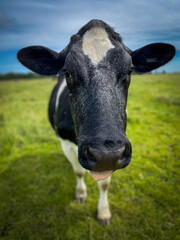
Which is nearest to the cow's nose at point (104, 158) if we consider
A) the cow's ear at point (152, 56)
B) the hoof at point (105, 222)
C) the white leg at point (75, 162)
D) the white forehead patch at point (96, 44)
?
the white forehead patch at point (96, 44)

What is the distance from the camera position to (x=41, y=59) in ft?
8.38

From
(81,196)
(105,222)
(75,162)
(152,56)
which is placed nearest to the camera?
(152,56)

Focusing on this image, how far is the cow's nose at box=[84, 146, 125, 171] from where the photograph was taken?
1375 millimetres

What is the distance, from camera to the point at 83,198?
351cm

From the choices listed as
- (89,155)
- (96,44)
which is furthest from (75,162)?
(96,44)

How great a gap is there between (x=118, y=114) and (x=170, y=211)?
9.07 feet

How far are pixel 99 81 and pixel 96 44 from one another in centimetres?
59

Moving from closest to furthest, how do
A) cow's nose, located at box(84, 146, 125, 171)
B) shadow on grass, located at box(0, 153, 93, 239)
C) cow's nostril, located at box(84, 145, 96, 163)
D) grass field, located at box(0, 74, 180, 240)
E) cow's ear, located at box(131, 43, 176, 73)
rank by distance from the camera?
cow's nose, located at box(84, 146, 125, 171) → cow's nostril, located at box(84, 145, 96, 163) → cow's ear, located at box(131, 43, 176, 73) → grass field, located at box(0, 74, 180, 240) → shadow on grass, located at box(0, 153, 93, 239)

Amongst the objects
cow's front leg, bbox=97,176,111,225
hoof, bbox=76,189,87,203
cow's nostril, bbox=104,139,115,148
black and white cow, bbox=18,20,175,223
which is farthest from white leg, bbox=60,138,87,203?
cow's nostril, bbox=104,139,115,148

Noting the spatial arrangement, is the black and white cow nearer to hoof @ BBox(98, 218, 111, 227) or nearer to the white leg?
the white leg

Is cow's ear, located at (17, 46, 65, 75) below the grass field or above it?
above

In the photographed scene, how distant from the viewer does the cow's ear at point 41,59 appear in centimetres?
241

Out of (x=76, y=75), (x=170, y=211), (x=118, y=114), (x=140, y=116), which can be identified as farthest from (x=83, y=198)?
(x=140, y=116)

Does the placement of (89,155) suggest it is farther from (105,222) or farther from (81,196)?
(81,196)
